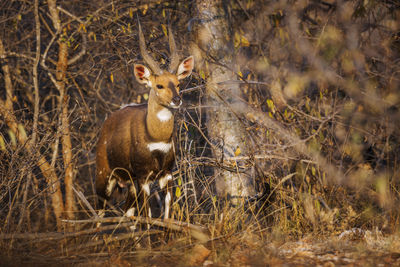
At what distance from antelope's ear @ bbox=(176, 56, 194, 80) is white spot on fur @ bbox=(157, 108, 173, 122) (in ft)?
1.43

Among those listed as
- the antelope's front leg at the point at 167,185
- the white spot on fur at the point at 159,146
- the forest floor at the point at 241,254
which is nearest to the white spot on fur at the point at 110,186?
the antelope's front leg at the point at 167,185

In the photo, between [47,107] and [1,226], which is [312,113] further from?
[47,107]

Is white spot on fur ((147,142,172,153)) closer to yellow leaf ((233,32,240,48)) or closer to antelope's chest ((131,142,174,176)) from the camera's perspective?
antelope's chest ((131,142,174,176))

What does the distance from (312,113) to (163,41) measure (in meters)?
2.25

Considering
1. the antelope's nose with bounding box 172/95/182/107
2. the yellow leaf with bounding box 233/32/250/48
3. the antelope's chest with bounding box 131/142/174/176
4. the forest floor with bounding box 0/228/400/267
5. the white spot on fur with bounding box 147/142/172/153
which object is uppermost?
the yellow leaf with bounding box 233/32/250/48

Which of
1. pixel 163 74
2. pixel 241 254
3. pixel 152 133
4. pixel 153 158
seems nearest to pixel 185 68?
pixel 163 74

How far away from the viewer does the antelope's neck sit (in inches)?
179

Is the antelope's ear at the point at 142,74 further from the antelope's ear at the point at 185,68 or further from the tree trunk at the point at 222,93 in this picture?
the tree trunk at the point at 222,93

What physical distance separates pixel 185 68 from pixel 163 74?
0.30 m

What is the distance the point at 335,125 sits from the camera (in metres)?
5.75

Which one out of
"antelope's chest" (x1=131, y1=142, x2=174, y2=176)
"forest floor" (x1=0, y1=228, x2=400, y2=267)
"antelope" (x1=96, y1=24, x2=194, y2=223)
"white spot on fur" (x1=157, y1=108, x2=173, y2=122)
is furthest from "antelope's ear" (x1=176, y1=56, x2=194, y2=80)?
"forest floor" (x1=0, y1=228, x2=400, y2=267)

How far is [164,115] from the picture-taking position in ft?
14.9

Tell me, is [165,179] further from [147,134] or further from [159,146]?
Result: [147,134]

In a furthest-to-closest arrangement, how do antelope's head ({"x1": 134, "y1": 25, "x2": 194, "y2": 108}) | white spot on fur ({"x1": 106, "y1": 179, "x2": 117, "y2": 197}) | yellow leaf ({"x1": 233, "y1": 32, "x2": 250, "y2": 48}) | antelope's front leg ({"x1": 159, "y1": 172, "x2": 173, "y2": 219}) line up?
white spot on fur ({"x1": 106, "y1": 179, "x2": 117, "y2": 197})
yellow leaf ({"x1": 233, "y1": 32, "x2": 250, "y2": 48})
antelope's front leg ({"x1": 159, "y1": 172, "x2": 173, "y2": 219})
antelope's head ({"x1": 134, "y1": 25, "x2": 194, "y2": 108})
